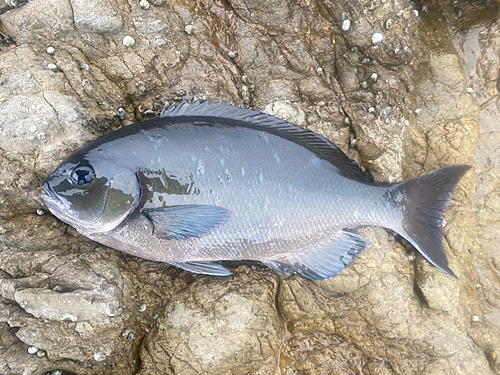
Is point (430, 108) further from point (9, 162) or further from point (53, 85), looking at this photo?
point (9, 162)

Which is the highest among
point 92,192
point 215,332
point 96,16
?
point 96,16

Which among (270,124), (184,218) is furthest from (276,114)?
(184,218)

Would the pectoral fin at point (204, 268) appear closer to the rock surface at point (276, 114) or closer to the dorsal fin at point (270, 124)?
the rock surface at point (276, 114)

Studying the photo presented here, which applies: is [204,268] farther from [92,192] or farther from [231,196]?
[92,192]

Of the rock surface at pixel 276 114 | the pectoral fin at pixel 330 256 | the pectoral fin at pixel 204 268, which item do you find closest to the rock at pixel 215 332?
the rock surface at pixel 276 114

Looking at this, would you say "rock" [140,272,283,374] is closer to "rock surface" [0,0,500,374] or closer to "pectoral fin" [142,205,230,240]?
"rock surface" [0,0,500,374]

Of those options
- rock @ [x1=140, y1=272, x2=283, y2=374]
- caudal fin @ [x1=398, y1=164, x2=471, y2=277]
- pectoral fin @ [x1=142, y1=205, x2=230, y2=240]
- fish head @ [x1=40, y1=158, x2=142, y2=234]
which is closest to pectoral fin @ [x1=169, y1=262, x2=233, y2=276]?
rock @ [x1=140, y1=272, x2=283, y2=374]

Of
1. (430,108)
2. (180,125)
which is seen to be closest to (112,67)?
(180,125)
